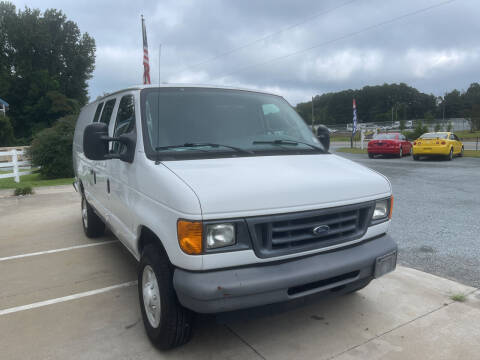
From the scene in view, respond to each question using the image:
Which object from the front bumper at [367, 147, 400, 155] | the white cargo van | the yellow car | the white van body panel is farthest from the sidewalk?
the yellow car

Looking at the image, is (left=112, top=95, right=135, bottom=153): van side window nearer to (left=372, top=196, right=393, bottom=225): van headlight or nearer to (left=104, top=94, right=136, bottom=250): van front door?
(left=104, top=94, right=136, bottom=250): van front door

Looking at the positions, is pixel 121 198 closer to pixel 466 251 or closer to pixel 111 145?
pixel 111 145

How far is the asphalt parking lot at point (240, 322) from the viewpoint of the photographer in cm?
283

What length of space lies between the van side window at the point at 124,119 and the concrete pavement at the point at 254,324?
5.10ft

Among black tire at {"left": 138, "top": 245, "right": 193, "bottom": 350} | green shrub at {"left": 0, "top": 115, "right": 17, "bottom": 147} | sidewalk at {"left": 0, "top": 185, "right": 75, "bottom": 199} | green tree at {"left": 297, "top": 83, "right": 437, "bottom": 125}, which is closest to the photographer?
black tire at {"left": 138, "top": 245, "right": 193, "bottom": 350}

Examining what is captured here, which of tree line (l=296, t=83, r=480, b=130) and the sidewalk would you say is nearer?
the sidewalk

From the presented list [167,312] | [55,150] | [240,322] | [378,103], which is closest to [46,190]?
[55,150]

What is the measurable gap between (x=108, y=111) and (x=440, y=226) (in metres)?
5.33

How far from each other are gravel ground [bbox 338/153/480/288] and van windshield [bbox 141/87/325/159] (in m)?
2.16

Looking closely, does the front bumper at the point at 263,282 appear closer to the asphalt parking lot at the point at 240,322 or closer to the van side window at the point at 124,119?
the asphalt parking lot at the point at 240,322

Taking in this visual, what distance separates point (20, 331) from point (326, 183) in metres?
2.85

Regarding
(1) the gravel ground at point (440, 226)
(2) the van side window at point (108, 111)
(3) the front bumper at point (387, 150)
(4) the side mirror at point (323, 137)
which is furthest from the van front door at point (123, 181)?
(3) the front bumper at point (387, 150)

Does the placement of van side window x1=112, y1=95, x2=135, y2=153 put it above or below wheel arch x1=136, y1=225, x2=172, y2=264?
above

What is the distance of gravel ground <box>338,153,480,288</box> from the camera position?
4426 mm
